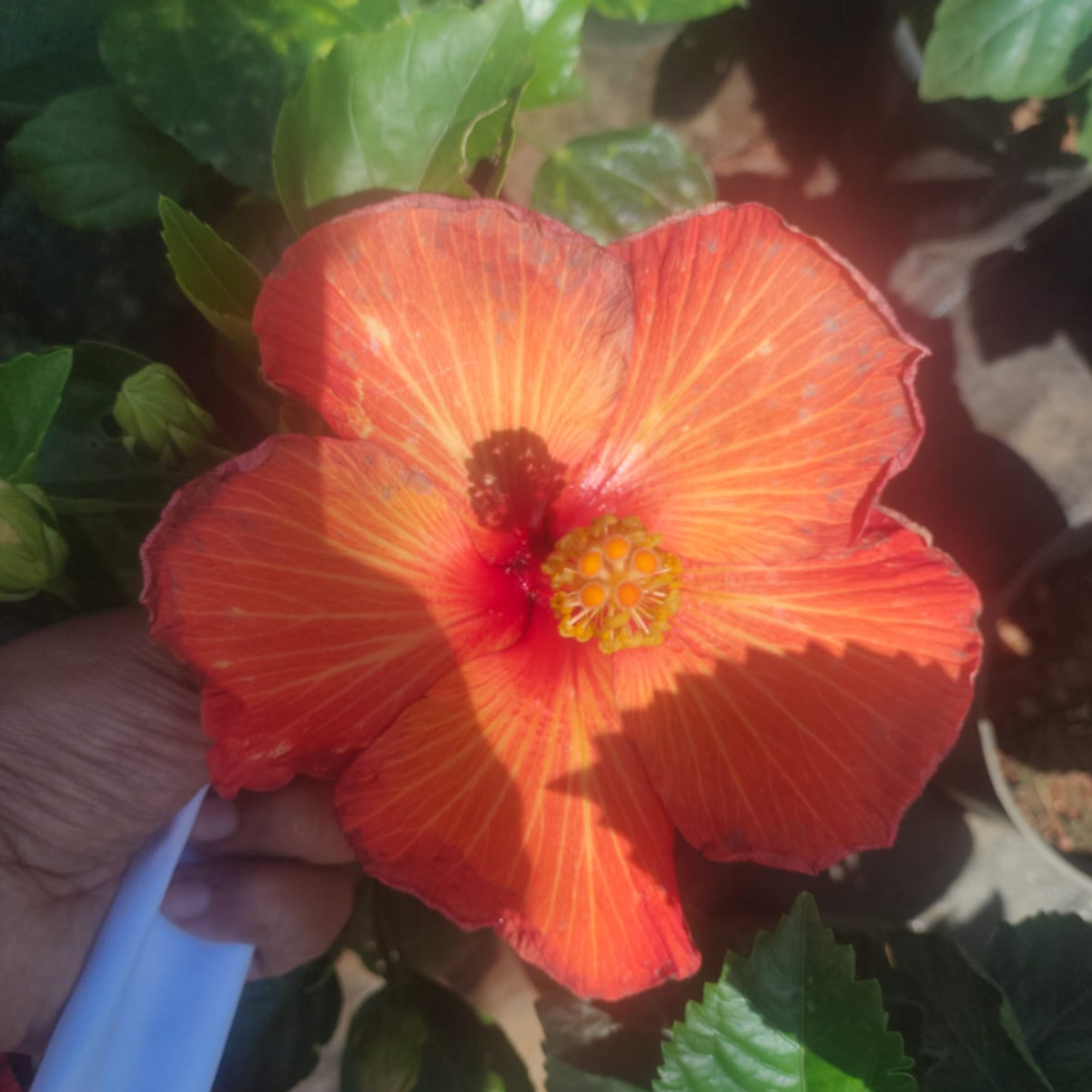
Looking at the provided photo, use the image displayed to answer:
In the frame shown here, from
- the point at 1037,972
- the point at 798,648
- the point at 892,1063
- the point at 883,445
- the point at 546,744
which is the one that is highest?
the point at 883,445

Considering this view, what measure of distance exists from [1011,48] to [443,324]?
3.12 ft

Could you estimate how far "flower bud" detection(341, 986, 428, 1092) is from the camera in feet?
4.42

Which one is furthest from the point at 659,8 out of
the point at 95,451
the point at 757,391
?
the point at 95,451

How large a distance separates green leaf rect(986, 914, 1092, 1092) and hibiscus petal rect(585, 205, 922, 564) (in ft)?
2.75

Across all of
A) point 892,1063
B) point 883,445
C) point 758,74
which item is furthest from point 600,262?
point 758,74

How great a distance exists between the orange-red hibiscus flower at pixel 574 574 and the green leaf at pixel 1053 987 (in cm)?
60

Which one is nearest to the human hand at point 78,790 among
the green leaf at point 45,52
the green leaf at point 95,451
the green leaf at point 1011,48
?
the green leaf at point 95,451

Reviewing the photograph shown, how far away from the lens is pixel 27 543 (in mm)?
926

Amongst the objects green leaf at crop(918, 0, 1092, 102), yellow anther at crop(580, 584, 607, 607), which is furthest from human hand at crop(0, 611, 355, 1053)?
green leaf at crop(918, 0, 1092, 102)

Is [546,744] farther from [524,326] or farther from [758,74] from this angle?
[758,74]

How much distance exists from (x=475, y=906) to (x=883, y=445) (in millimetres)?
590

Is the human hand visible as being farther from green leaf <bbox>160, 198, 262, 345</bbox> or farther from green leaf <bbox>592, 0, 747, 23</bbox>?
green leaf <bbox>592, 0, 747, 23</bbox>

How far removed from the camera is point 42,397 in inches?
34.3

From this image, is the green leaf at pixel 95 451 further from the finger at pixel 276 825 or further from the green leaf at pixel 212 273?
the finger at pixel 276 825
